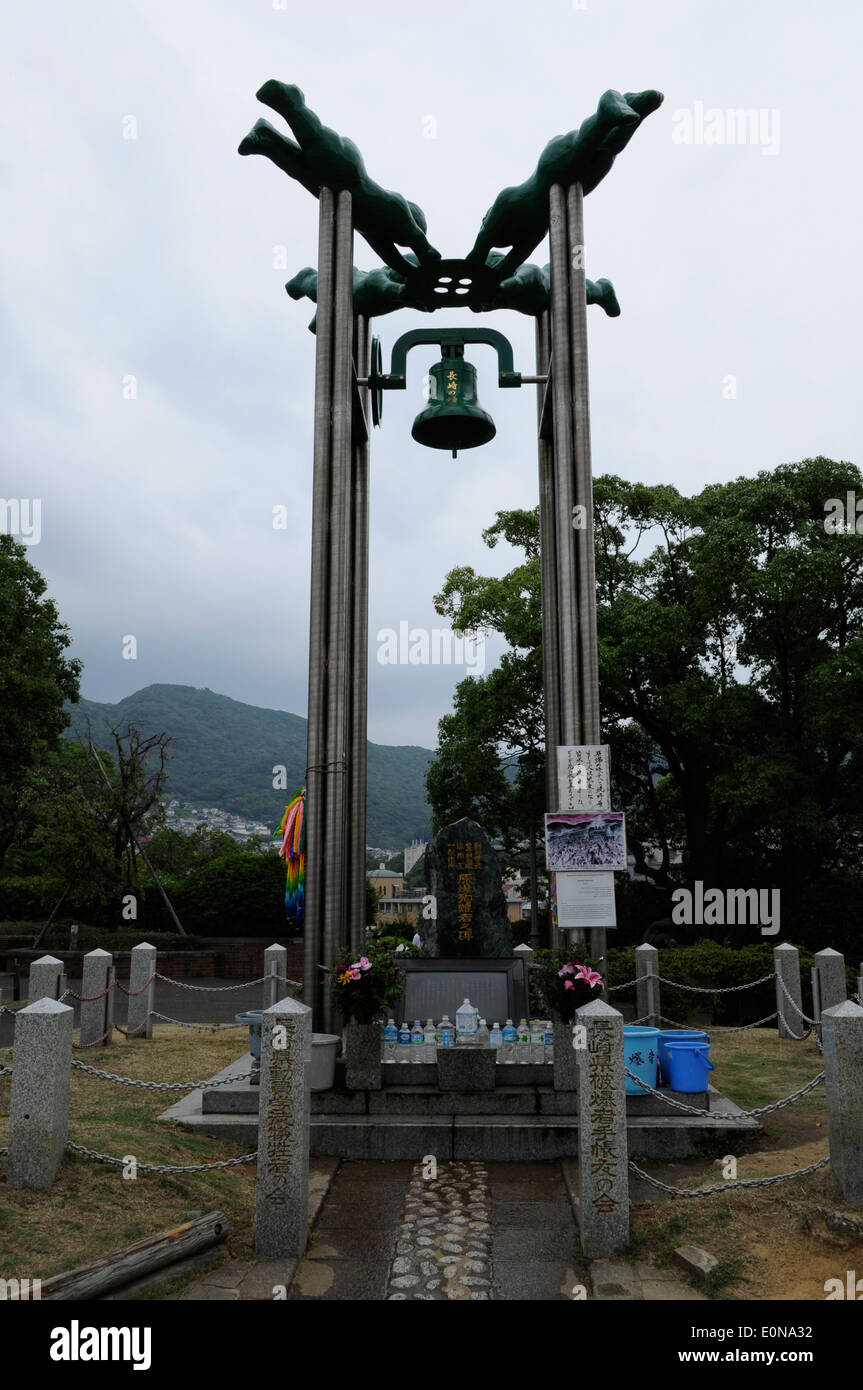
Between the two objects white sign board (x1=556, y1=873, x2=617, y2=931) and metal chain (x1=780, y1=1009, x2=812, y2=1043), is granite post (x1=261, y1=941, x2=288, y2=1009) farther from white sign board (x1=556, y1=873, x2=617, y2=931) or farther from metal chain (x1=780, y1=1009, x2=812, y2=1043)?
metal chain (x1=780, y1=1009, x2=812, y2=1043)

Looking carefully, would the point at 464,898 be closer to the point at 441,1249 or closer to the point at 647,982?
the point at 647,982

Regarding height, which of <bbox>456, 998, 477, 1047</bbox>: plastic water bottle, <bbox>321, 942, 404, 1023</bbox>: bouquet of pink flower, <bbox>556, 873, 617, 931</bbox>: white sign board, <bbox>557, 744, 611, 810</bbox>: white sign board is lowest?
<bbox>456, 998, 477, 1047</bbox>: plastic water bottle

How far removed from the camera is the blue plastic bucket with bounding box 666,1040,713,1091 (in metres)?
8.58

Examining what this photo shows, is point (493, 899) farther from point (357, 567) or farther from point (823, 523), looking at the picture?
point (823, 523)

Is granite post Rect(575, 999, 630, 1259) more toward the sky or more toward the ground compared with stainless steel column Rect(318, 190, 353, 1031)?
more toward the ground

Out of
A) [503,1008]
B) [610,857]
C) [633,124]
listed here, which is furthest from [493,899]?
[633,124]

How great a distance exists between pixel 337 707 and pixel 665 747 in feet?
46.9

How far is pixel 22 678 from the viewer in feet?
82.1

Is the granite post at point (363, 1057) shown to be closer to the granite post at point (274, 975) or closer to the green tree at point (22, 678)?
the granite post at point (274, 975)

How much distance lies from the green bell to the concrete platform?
6.94 metres

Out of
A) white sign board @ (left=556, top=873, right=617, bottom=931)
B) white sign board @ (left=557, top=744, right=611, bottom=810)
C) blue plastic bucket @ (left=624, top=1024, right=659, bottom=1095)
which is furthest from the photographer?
white sign board @ (left=557, top=744, right=611, bottom=810)

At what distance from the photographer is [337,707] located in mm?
10188

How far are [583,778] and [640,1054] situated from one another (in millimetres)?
2683

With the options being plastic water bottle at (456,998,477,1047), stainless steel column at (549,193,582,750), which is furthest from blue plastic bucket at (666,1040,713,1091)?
stainless steel column at (549,193,582,750)
